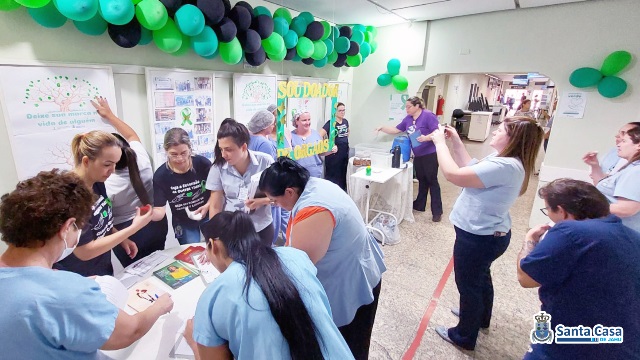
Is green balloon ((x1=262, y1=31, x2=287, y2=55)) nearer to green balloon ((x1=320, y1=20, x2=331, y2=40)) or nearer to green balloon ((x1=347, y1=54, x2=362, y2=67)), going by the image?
green balloon ((x1=320, y1=20, x2=331, y2=40))

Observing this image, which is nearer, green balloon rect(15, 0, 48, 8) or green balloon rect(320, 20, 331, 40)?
green balloon rect(15, 0, 48, 8)

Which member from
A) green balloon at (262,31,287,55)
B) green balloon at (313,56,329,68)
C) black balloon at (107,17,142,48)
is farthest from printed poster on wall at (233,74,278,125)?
black balloon at (107,17,142,48)

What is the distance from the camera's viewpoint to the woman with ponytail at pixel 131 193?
1903mm

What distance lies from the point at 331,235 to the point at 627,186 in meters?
1.89

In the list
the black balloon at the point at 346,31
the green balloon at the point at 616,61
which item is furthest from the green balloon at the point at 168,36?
the green balloon at the point at 616,61

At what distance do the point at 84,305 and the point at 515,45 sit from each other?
4555 millimetres

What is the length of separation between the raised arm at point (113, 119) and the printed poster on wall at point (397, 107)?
3555 mm

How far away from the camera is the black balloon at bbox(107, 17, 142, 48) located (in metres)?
2.04

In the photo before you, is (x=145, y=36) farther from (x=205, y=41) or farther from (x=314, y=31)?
(x=314, y=31)

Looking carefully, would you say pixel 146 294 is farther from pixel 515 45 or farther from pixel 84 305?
pixel 515 45

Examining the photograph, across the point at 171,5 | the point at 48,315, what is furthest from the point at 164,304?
the point at 171,5

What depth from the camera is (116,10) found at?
6.00 feet

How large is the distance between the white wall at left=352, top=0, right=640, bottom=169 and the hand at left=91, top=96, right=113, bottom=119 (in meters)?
3.85

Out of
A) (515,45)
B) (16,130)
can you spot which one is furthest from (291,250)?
(515,45)
